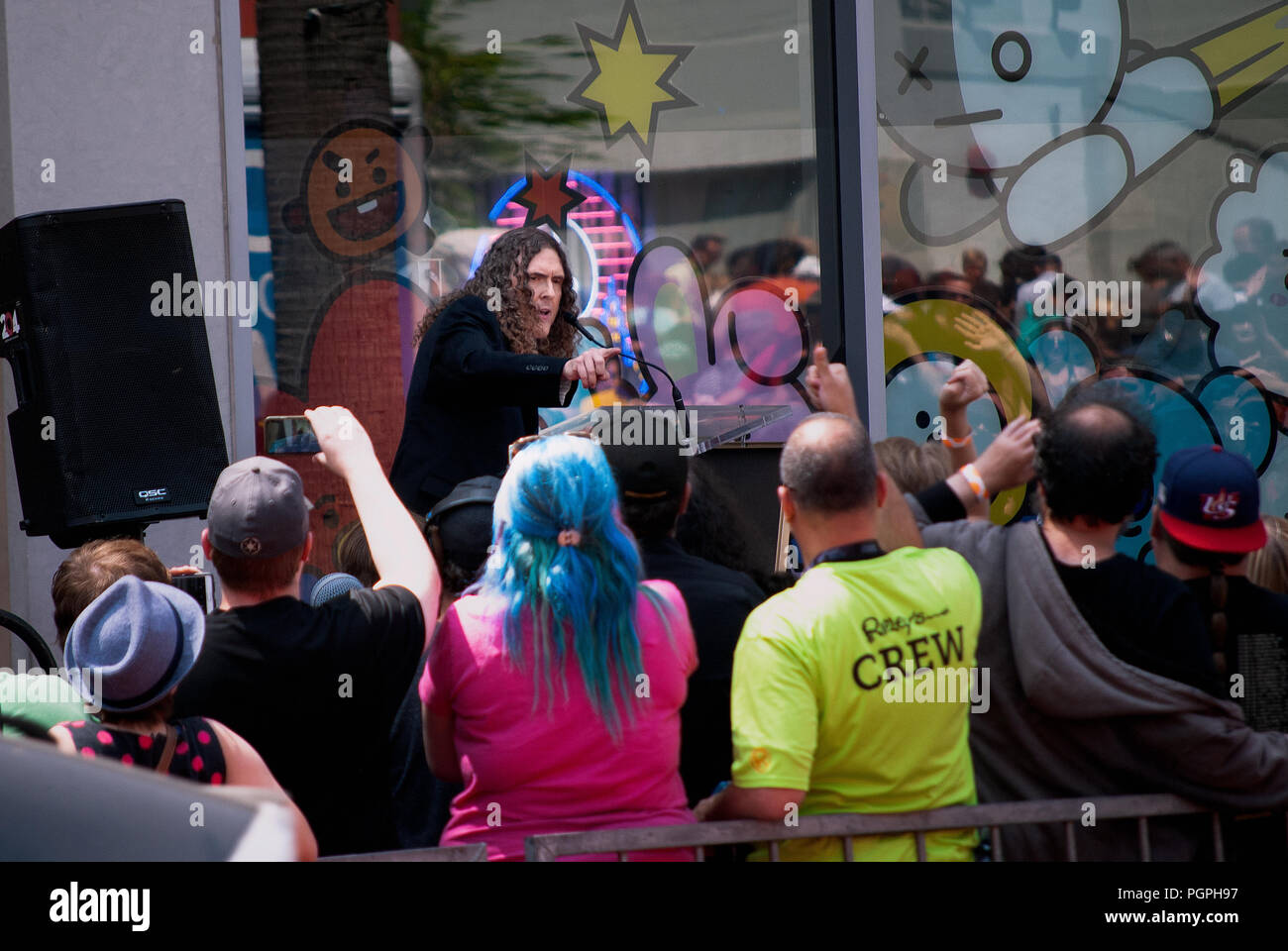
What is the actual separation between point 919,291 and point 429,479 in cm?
260

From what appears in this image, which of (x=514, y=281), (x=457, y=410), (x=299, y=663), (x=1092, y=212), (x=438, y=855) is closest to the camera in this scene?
(x=438, y=855)

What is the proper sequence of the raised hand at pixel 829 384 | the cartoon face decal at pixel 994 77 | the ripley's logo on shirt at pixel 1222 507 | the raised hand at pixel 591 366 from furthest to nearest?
the cartoon face decal at pixel 994 77 < the raised hand at pixel 591 366 < the raised hand at pixel 829 384 < the ripley's logo on shirt at pixel 1222 507

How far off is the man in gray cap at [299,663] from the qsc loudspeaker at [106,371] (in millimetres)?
1548

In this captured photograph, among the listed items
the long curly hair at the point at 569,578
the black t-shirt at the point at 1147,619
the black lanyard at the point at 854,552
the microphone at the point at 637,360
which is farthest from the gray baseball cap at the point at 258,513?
the microphone at the point at 637,360

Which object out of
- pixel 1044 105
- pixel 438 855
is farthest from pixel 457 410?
pixel 1044 105

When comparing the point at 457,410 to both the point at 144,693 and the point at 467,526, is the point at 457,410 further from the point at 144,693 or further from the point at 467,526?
the point at 144,693

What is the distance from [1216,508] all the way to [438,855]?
1768 mm

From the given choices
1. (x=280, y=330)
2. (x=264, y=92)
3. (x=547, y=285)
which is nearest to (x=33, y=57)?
(x=264, y=92)

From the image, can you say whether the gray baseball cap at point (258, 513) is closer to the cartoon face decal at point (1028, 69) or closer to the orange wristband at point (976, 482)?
the orange wristband at point (976, 482)

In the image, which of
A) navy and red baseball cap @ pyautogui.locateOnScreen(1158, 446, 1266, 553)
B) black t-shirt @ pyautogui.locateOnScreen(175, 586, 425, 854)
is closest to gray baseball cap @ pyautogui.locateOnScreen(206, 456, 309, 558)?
black t-shirt @ pyautogui.locateOnScreen(175, 586, 425, 854)

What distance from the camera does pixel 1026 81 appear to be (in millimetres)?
6070

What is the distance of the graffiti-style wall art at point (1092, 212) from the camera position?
19.7ft

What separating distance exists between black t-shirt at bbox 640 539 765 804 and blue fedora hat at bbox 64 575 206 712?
1029 mm

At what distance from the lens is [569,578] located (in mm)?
2553
